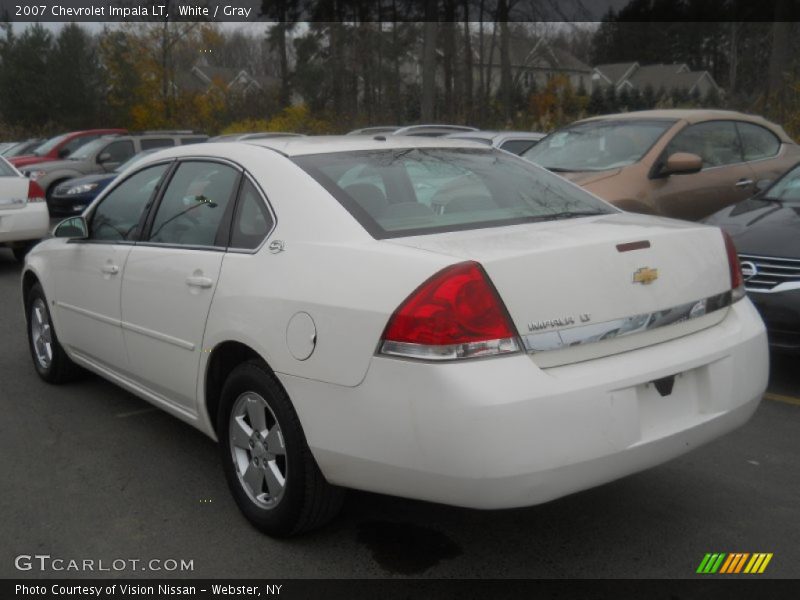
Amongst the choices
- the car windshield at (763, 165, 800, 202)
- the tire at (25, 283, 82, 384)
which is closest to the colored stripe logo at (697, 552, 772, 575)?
the car windshield at (763, 165, 800, 202)

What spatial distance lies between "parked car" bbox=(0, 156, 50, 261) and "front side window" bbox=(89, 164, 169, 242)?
6297mm

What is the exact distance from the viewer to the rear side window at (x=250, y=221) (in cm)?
352

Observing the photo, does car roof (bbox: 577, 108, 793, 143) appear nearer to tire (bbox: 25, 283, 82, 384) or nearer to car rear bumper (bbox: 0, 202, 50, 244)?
tire (bbox: 25, 283, 82, 384)

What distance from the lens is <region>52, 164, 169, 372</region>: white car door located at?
176 inches

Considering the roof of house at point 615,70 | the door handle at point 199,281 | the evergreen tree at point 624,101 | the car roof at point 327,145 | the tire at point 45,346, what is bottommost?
the tire at point 45,346

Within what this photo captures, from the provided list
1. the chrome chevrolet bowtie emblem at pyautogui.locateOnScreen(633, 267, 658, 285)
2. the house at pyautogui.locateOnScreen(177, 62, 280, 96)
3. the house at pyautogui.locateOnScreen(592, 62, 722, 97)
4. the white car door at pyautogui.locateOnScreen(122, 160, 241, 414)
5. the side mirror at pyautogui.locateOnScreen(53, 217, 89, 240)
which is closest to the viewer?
the chrome chevrolet bowtie emblem at pyautogui.locateOnScreen(633, 267, 658, 285)

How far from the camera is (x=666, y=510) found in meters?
3.64

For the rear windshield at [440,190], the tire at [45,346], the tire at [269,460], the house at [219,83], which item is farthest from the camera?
the house at [219,83]

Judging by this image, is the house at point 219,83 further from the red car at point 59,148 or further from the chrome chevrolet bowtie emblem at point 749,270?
the chrome chevrolet bowtie emblem at point 749,270

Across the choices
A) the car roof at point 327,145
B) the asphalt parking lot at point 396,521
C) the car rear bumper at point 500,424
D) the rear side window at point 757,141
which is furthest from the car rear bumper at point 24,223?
the car rear bumper at point 500,424

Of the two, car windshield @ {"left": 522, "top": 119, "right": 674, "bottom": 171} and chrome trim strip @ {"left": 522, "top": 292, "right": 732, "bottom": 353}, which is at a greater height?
car windshield @ {"left": 522, "top": 119, "right": 674, "bottom": 171}

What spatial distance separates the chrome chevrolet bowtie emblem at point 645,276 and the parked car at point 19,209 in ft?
30.8

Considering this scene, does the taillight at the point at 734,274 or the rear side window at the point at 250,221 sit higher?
the rear side window at the point at 250,221

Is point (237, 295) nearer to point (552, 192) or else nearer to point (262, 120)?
point (552, 192)
